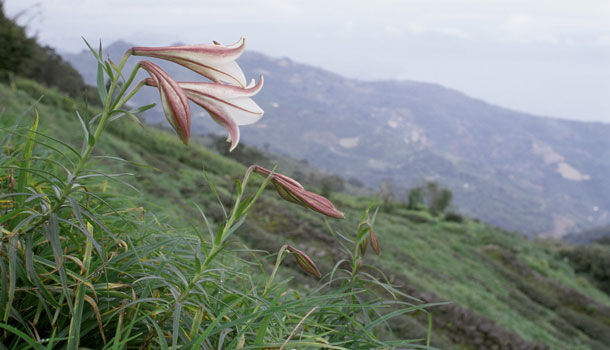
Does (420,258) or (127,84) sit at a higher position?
(127,84)

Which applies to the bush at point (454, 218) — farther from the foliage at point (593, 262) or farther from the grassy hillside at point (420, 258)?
the foliage at point (593, 262)

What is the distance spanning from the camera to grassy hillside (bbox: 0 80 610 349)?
6.97m

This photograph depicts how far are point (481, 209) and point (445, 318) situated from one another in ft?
570

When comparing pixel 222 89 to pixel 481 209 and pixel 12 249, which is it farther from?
pixel 481 209

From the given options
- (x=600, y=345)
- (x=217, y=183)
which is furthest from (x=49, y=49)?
(x=600, y=345)

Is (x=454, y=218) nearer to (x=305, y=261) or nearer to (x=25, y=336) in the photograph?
(x=305, y=261)

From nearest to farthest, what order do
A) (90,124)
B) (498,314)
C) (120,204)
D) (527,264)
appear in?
(90,124), (120,204), (498,314), (527,264)

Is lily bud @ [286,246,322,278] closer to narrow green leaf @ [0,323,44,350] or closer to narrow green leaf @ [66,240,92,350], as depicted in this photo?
narrow green leaf @ [66,240,92,350]

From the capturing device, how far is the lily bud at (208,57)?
968 millimetres

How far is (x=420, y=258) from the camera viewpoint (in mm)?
13867

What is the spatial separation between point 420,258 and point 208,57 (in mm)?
13768

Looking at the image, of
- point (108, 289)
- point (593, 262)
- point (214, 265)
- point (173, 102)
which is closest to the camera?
point (173, 102)

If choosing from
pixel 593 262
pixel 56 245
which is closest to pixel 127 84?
pixel 56 245

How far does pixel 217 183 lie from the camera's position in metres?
11.7
